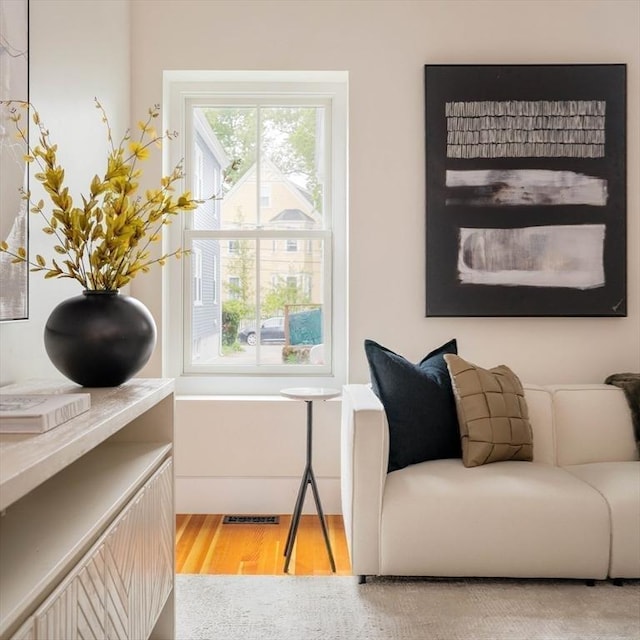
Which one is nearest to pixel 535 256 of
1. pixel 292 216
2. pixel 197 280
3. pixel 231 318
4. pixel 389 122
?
pixel 389 122

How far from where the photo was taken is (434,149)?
327 cm

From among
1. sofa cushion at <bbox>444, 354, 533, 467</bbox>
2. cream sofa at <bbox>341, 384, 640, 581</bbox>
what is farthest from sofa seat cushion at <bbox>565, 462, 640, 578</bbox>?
sofa cushion at <bbox>444, 354, 533, 467</bbox>

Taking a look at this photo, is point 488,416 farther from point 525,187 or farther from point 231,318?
point 231,318

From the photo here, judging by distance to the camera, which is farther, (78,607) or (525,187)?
(525,187)

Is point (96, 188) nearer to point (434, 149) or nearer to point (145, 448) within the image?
point (145, 448)

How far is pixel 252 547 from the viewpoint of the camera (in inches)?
112

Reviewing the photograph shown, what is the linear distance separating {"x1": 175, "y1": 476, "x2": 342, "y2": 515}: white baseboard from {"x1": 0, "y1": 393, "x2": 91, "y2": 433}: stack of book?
1.94 m

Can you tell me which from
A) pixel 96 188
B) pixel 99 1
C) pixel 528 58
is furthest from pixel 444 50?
pixel 96 188

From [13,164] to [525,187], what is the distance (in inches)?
94.6

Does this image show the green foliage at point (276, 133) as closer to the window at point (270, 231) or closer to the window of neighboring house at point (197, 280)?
the window at point (270, 231)

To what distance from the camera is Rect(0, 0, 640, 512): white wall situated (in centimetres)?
328

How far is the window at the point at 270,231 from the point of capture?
11.5ft

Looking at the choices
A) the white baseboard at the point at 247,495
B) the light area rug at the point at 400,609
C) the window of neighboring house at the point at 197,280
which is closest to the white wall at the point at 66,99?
the window of neighboring house at the point at 197,280

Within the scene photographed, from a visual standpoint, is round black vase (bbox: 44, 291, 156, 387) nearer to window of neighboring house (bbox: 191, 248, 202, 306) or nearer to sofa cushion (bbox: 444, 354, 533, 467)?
sofa cushion (bbox: 444, 354, 533, 467)
